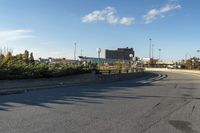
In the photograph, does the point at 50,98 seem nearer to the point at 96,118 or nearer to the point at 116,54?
the point at 96,118

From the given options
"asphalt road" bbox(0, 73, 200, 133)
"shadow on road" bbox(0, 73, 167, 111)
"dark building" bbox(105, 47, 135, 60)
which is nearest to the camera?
"asphalt road" bbox(0, 73, 200, 133)

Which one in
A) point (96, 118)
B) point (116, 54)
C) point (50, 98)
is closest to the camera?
point (96, 118)

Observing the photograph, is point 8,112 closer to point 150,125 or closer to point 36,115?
point 36,115

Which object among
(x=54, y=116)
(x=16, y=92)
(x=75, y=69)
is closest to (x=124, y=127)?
(x=54, y=116)

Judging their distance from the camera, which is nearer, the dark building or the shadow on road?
the shadow on road

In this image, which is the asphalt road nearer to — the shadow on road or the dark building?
the shadow on road

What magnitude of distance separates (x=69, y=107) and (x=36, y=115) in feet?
7.91

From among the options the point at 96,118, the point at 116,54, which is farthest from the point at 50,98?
the point at 116,54

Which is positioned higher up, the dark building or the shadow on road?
the dark building

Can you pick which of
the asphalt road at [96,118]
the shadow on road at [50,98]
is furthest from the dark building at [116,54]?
the asphalt road at [96,118]

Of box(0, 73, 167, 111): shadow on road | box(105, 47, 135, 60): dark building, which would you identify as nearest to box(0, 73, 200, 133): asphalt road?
box(0, 73, 167, 111): shadow on road

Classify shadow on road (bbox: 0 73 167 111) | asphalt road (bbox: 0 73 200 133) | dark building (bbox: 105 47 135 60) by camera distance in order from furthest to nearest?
1. dark building (bbox: 105 47 135 60)
2. shadow on road (bbox: 0 73 167 111)
3. asphalt road (bbox: 0 73 200 133)

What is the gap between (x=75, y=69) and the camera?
35531 millimetres

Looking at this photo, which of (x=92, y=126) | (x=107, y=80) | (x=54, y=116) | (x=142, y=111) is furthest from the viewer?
(x=107, y=80)
